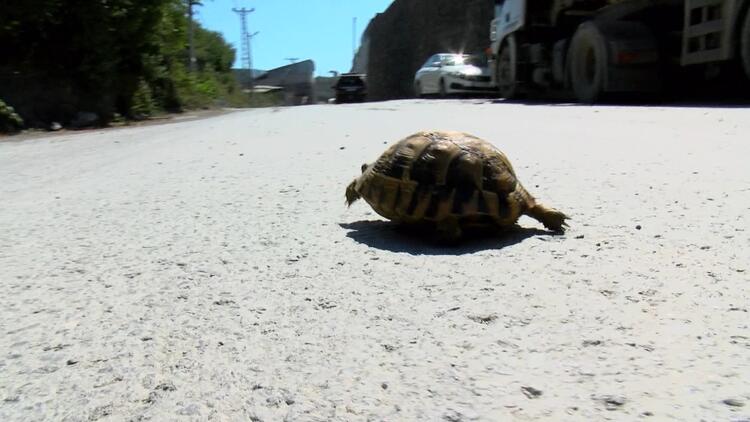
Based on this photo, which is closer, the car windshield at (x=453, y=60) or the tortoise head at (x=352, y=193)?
the tortoise head at (x=352, y=193)

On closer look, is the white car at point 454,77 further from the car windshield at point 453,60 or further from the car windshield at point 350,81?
the car windshield at point 350,81

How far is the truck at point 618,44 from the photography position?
34.9 feet

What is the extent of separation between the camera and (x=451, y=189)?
123 inches

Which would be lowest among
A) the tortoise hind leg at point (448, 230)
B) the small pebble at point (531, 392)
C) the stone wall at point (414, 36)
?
the small pebble at point (531, 392)

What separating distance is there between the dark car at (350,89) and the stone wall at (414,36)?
496cm

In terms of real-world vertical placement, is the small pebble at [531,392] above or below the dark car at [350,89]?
below

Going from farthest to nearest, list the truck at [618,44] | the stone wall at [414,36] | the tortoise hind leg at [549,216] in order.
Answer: the stone wall at [414,36]
the truck at [618,44]
the tortoise hind leg at [549,216]

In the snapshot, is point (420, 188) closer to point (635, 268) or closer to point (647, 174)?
point (635, 268)

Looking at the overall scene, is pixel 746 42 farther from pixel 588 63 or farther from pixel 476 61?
pixel 476 61

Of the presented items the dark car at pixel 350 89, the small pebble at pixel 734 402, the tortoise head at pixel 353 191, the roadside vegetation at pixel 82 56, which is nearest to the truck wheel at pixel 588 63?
the tortoise head at pixel 353 191

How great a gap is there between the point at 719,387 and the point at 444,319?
0.85 meters

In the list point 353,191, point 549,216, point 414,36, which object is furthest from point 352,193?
point 414,36

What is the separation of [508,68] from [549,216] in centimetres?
1541

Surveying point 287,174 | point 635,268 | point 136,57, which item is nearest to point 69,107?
point 136,57
